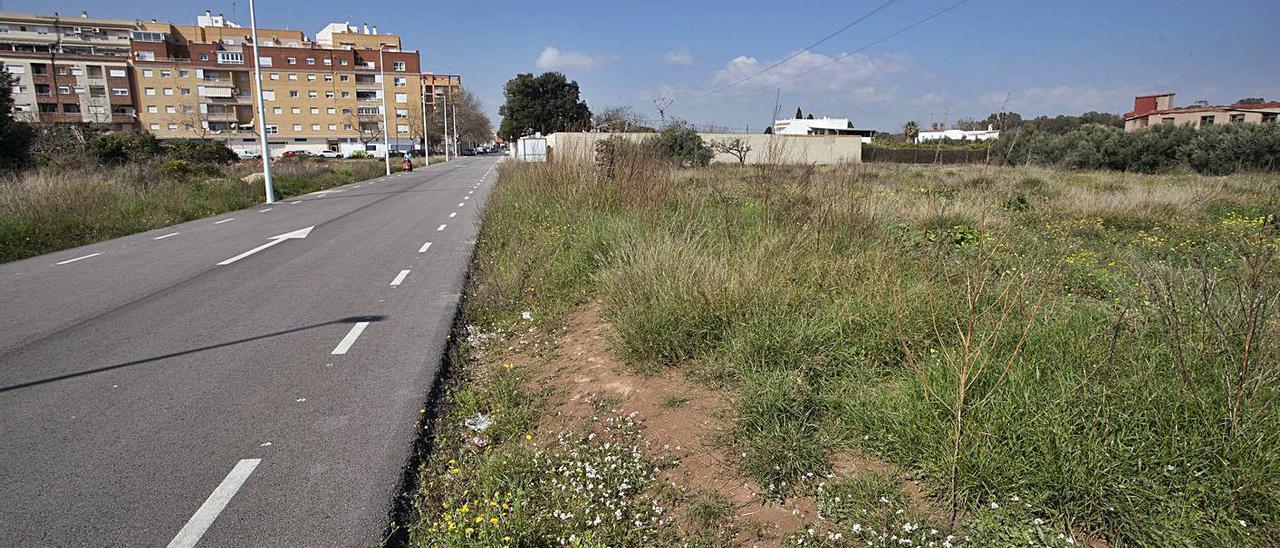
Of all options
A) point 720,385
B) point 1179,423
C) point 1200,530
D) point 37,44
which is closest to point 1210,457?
point 1179,423

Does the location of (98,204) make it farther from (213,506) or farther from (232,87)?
(232,87)

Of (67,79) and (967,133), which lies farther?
(67,79)

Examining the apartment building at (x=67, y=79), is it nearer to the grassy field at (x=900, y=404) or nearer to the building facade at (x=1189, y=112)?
the grassy field at (x=900, y=404)

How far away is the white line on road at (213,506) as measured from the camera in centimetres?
283

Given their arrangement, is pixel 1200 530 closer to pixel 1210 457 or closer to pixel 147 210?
pixel 1210 457

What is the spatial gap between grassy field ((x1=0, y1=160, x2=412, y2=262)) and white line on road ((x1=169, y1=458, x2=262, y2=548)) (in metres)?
10.9

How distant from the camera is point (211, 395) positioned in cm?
446

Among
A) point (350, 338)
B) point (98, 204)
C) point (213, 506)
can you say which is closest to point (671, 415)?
point (213, 506)

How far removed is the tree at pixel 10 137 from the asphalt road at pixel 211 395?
24414 millimetres

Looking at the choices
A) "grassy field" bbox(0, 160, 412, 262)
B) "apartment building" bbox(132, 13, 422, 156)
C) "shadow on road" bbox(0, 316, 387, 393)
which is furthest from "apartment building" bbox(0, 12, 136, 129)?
"shadow on road" bbox(0, 316, 387, 393)

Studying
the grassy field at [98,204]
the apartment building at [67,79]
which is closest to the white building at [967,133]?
the grassy field at [98,204]

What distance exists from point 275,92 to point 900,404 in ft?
352

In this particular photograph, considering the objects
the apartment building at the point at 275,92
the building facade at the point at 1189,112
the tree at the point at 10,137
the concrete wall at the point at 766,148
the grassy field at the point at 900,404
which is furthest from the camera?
the apartment building at the point at 275,92

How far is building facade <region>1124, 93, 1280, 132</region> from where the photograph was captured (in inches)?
1725
